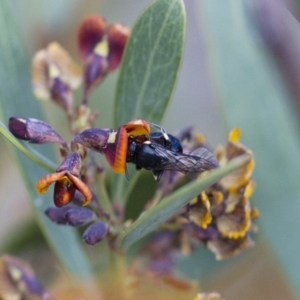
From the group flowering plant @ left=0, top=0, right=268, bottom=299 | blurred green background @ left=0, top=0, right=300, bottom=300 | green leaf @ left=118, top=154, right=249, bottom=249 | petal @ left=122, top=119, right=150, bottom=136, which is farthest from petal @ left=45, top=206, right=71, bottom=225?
blurred green background @ left=0, top=0, right=300, bottom=300

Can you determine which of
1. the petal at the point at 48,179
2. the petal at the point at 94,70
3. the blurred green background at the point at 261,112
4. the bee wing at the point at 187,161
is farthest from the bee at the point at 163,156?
the blurred green background at the point at 261,112

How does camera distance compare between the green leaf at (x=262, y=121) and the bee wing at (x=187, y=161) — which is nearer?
the bee wing at (x=187, y=161)

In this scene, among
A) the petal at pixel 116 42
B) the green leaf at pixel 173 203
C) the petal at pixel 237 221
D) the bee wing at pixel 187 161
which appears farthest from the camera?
the petal at pixel 116 42

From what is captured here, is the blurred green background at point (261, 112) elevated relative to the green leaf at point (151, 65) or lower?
lower

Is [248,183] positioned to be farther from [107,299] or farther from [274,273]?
[274,273]

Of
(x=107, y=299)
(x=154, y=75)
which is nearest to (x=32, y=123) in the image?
(x=154, y=75)

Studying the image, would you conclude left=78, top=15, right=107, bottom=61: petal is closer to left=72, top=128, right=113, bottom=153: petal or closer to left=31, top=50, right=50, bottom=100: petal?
left=31, top=50, right=50, bottom=100: petal

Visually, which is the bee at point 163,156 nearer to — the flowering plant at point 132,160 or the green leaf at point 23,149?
the flowering plant at point 132,160

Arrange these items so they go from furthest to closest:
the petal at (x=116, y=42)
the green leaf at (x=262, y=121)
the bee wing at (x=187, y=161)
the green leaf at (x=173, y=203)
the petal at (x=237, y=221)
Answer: the green leaf at (x=262, y=121), the petal at (x=116, y=42), the petal at (x=237, y=221), the bee wing at (x=187, y=161), the green leaf at (x=173, y=203)
